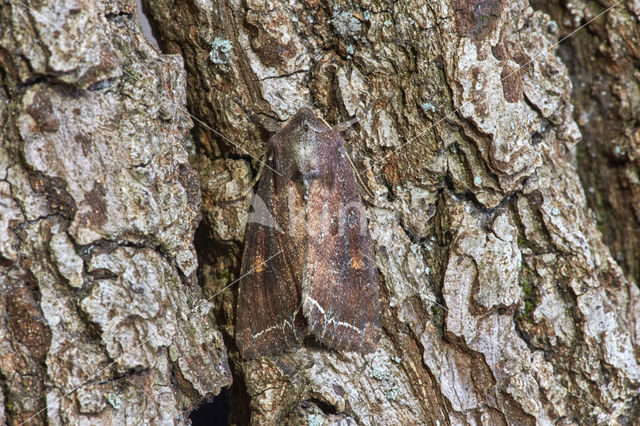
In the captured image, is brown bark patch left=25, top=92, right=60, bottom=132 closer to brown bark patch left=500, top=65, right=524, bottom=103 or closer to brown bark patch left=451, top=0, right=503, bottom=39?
brown bark patch left=451, top=0, right=503, bottom=39

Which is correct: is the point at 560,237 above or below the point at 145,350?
below

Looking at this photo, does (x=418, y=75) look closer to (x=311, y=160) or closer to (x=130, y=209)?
(x=311, y=160)

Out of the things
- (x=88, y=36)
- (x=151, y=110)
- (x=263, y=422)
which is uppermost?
(x=88, y=36)

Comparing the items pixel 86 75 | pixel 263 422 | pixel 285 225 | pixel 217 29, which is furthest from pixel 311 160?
pixel 263 422

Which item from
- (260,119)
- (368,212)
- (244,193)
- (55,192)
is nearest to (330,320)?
(368,212)

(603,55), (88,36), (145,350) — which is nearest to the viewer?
(88,36)

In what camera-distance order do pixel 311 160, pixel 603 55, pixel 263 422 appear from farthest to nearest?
pixel 603 55 → pixel 311 160 → pixel 263 422

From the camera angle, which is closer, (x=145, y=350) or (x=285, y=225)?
(x=145, y=350)
